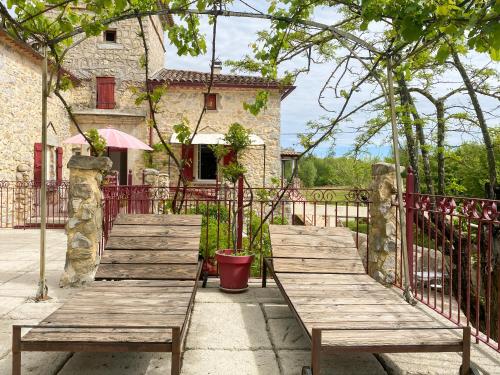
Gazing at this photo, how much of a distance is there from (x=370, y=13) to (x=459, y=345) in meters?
2.23

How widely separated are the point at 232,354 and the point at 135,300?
31.6 inches

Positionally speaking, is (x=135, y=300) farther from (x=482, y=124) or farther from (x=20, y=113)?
(x=20, y=113)

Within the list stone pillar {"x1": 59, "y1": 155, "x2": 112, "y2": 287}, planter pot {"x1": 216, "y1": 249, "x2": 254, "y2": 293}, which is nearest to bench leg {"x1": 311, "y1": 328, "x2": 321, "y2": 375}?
planter pot {"x1": 216, "y1": 249, "x2": 254, "y2": 293}

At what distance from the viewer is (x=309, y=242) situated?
4.54 meters

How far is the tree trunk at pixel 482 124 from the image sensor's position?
8.02m

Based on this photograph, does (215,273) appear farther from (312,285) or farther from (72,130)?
(72,130)

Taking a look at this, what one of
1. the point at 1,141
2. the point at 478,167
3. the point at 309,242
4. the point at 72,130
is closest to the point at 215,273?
the point at 309,242

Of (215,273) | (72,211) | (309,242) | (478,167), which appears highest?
(478,167)

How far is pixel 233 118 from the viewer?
15.9 metres

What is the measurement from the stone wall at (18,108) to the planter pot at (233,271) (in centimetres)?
832

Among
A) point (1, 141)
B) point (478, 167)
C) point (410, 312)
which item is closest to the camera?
point (410, 312)

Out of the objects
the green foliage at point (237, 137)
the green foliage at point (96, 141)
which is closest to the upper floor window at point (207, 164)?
the green foliage at point (237, 137)

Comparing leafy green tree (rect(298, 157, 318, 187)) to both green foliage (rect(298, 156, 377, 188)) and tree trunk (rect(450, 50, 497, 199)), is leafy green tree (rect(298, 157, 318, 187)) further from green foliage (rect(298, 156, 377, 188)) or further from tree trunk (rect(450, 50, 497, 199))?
tree trunk (rect(450, 50, 497, 199))

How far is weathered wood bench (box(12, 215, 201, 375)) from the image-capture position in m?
2.40
